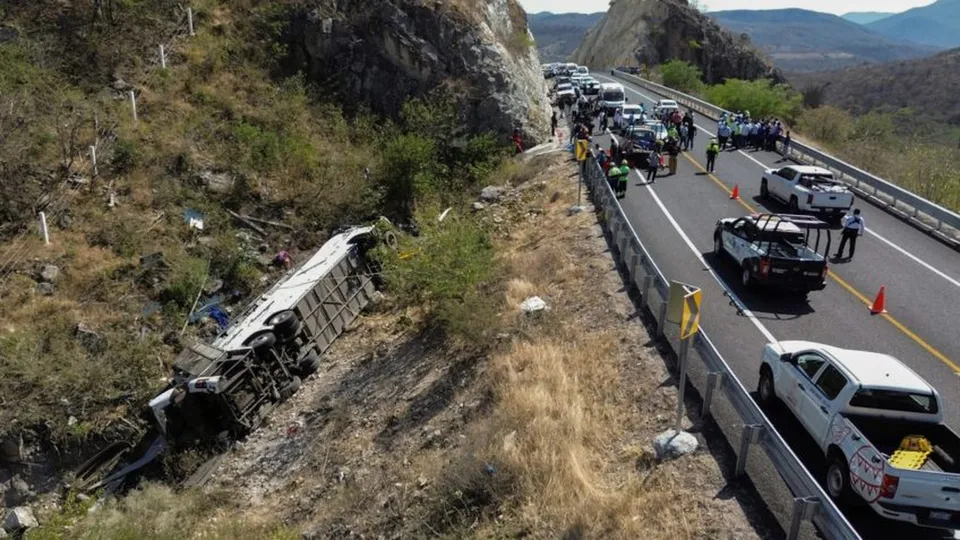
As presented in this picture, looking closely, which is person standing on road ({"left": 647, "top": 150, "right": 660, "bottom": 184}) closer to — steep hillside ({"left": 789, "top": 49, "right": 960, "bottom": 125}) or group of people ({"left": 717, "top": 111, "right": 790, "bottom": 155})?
group of people ({"left": 717, "top": 111, "right": 790, "bottom": 155})

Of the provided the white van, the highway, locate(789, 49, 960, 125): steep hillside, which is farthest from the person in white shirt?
locate(789, 49, 960, 125): steep hillside

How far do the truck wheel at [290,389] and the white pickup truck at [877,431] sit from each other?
11662 millimetres

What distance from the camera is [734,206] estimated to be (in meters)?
22.7

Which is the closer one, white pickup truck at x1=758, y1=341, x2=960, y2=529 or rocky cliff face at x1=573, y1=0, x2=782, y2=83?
white pickup truck at x1=758, y1=341, x2=960, y2=529

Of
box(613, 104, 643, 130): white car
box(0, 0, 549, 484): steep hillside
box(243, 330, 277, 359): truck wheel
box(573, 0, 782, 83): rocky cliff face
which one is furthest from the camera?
box(573, 0, 782, 83): rocky cliff face

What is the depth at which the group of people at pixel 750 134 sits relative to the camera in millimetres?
31422

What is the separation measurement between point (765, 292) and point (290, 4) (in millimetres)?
27331

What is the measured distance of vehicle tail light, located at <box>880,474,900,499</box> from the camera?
24.8 ft

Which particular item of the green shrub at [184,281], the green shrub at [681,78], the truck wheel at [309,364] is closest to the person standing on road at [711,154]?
the truck wheel at [309,364]

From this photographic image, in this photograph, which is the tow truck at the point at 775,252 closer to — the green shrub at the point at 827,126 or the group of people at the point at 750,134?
the group of people at the point at 750,134

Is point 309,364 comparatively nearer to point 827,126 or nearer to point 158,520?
point 158,520

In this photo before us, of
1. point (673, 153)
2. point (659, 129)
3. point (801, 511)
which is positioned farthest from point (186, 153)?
point (801, 511)

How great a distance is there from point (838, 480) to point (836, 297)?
800 cm

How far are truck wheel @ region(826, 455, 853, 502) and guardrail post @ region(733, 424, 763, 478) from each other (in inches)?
42.5
